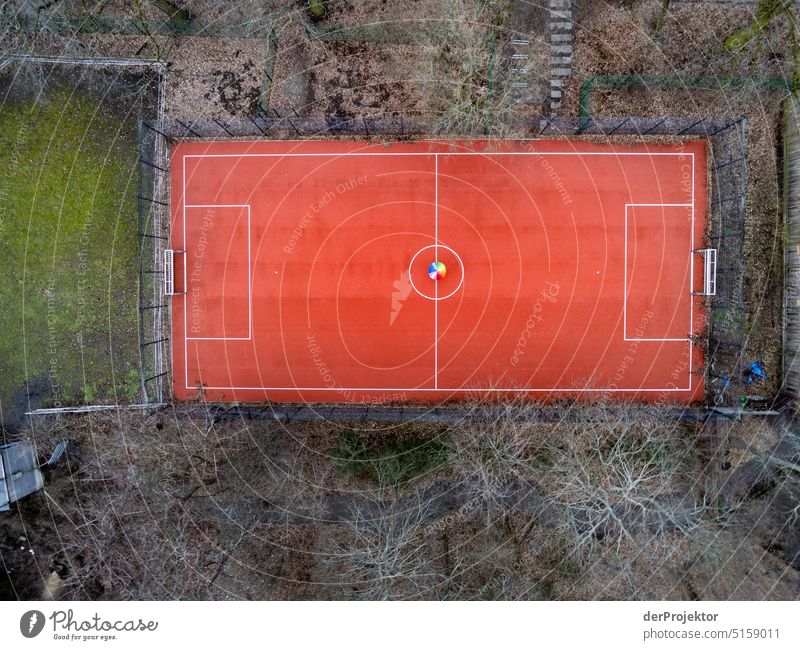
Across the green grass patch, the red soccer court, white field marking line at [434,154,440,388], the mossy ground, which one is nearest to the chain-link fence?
the mossy ground

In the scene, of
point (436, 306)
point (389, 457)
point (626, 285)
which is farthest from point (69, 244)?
point (626, 285)

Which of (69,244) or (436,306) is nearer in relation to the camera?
(69,244)

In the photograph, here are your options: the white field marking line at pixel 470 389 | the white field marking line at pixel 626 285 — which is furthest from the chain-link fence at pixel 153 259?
the white field marking line at pixel 626 285

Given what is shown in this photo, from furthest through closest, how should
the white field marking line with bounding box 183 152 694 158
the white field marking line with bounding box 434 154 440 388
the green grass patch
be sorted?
the white field marking line with bounding box 434 154 440 388
the white field marking line with bounding box 183 152 694 158
the green grass patch

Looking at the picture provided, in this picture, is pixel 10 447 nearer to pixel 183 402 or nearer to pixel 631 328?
pixel 183 402

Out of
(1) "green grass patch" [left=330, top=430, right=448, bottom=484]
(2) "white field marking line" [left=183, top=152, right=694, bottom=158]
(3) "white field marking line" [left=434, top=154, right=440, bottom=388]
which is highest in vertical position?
(2) "white field marking line" [left=183, top=152, right=694, bottom=158]

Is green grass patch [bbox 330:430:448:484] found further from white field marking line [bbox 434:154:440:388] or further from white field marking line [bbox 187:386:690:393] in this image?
white field marking line [bbox 434:154:440:388]

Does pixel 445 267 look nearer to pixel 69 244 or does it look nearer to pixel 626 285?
pixel 626 285
